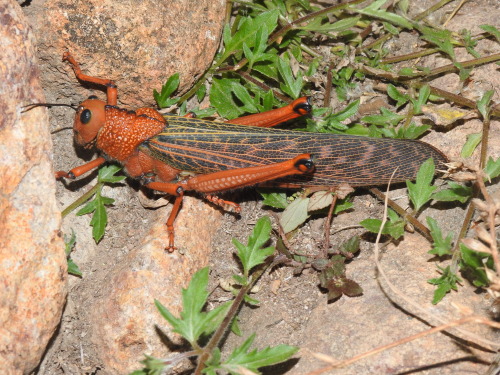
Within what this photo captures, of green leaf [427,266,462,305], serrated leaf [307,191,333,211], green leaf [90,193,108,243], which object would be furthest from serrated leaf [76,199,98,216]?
green leaf [427,266,462,305]

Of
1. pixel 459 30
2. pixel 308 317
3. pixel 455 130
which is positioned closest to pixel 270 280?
pixel 308 317

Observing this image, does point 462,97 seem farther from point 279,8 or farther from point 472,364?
point 472,364

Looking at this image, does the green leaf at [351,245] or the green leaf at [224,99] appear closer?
the green leaf at [351,245]

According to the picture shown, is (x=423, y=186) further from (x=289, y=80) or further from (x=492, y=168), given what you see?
(x=289, y=80)

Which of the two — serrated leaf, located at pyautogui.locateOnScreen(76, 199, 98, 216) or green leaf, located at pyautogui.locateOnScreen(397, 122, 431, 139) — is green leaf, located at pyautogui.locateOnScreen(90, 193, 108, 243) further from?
green leaf, located at pyautogui.locateOnScreen(397, 122, 431, 139)

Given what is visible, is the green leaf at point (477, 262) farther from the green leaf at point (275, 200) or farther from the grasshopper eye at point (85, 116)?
the grasshopper eye at point (85, 116)

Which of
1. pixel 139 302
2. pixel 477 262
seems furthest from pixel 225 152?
pixel 477 262

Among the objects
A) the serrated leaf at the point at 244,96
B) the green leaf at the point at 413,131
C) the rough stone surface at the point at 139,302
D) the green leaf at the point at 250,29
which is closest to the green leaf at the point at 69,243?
the rough stone surface at the point at 139,302
